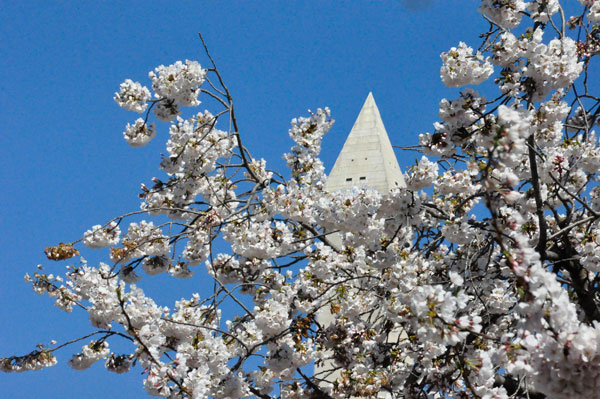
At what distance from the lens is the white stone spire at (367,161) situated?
42.5ft

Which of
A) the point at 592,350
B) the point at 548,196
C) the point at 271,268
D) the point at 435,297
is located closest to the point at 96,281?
the point at 271,268

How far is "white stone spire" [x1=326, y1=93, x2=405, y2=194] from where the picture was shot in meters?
13.0

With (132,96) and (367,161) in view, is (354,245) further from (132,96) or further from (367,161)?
(367,161)

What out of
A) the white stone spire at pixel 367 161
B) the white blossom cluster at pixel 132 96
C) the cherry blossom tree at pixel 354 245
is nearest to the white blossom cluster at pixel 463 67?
the cherry blossom tree at pixel 354 245

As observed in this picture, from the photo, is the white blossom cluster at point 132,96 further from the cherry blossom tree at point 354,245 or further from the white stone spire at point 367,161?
the white stone spire at point 367,161

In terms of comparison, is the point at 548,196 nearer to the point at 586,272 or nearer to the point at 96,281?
the point at 586,272

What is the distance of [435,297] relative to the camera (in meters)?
3.10

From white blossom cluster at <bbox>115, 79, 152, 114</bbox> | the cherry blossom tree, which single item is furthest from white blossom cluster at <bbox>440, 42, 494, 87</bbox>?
white blossom cluster at <bbox>115, 79, 152, 114</bbox>

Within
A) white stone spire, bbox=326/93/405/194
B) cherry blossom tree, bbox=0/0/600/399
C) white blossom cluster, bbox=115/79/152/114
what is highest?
white stone spire, bbox=326/93/405/194

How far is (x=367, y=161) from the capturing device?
1336 centimetres

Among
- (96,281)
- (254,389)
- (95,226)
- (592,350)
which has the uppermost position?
(95,226)

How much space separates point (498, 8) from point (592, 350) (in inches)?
131

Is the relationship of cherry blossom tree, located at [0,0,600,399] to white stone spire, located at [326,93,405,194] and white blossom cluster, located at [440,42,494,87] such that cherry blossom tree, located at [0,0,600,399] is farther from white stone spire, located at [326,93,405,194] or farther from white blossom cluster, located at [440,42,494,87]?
white stone spire, located at [326,93,405,194]

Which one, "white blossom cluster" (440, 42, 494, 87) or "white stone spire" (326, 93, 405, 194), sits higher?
"white stone spire" (326, 93, 405, 194)
